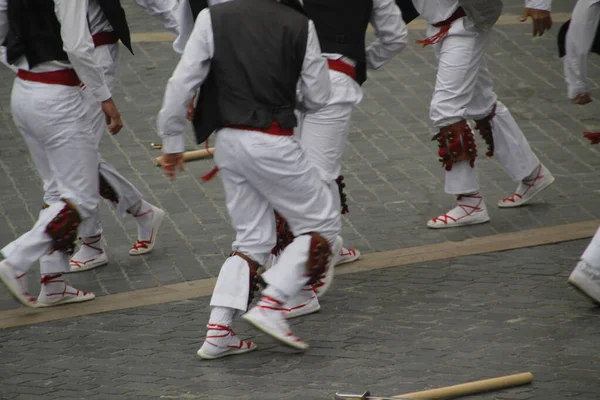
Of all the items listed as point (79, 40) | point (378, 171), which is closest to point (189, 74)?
point (79, 40)

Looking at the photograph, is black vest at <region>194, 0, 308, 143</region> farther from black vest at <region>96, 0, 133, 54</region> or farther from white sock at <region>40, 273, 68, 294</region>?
white sock at <region>40, 273, 68, 294</region>

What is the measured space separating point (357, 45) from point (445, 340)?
5.93ft

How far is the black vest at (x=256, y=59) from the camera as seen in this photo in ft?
20.2

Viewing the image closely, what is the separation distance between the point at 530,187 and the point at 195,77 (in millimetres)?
3292

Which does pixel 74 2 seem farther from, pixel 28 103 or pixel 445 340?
pixel 445 340

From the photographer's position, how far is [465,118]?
841cm

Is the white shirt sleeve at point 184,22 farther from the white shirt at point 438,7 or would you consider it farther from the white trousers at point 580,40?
the white trousers at point 580,40

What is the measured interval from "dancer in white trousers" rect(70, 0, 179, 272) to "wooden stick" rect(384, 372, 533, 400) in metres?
2.71

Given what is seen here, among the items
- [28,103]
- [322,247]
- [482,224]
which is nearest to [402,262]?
[482,224]

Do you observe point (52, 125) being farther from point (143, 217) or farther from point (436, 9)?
point (436, 9)

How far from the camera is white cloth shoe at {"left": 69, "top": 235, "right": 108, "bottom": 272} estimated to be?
7910 mm

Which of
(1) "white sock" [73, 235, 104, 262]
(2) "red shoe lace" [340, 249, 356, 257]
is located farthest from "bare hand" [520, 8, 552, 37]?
(1) "white sock" [73, 235, 104, 262]

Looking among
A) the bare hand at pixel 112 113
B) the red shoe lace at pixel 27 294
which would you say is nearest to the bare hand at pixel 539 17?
the bare hand at pixel 112 113

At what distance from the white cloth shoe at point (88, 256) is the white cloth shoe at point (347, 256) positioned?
1.45 metres
